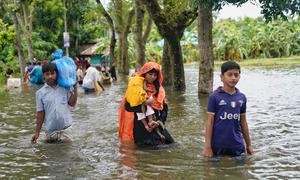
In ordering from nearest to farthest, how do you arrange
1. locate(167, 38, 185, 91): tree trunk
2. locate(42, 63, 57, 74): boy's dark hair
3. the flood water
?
1. the flood water
2. locate(42, 63, 57, 74): boy's dark hair
3. locate(167, 38, 185, 91): tree trunk

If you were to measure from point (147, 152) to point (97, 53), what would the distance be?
40852mm

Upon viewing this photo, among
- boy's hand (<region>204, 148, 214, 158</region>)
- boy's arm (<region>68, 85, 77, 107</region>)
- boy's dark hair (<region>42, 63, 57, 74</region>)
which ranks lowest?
boy's hand (<region>204, 148, 214, 158</region>)

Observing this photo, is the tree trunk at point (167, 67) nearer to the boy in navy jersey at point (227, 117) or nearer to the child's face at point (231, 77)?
the boy in navy jersey at point (227, 117)

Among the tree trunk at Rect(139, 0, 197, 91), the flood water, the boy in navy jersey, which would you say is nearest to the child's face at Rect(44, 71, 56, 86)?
the flood water

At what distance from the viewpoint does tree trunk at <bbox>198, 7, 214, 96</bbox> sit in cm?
1617

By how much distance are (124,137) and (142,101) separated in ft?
2.94

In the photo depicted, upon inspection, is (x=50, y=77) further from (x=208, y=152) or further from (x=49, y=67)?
(x=208, y=152)

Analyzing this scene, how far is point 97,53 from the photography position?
48625 mm

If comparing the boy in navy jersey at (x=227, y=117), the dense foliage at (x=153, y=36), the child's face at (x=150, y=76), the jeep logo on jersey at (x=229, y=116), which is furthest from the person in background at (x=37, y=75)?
the dense foliage at (x=153, y=36)

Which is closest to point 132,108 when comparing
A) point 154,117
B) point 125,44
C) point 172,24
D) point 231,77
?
point 154,117

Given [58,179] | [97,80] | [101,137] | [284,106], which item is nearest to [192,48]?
[97,80]

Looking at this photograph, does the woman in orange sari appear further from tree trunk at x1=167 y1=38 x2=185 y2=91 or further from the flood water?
tree trunk at x1=167 y1=38 x2=185 y2=91

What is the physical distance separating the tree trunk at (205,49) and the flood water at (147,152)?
242cm

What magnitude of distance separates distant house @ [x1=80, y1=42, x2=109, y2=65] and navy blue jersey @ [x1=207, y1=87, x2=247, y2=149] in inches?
1643
